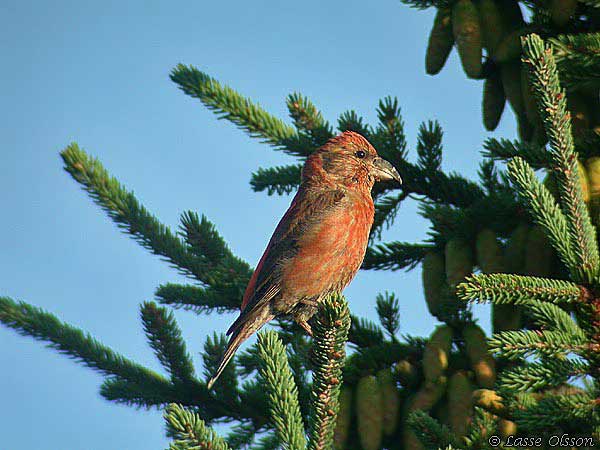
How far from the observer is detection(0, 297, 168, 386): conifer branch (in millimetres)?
3496

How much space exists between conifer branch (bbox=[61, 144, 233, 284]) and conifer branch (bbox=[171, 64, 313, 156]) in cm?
63

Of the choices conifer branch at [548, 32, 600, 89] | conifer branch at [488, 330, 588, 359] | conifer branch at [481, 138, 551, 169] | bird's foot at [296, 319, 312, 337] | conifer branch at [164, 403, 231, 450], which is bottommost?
conifer branch at [164, 403, 231, 450]

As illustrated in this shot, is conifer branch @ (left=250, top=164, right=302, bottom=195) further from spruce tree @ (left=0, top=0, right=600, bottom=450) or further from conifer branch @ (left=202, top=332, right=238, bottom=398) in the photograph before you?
conifer branch @ (left=202, top=332, right=238, bottom=398)

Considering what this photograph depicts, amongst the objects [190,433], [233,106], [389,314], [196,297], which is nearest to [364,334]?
[389,314]

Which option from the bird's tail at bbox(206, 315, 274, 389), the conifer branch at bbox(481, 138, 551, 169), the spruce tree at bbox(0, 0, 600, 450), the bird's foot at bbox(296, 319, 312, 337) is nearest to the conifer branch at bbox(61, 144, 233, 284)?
the spruce tree at bbox(0, 0, 600, 450)

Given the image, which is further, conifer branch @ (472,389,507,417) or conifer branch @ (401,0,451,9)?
conifer branch @ (401,0,451,9)

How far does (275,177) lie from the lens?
164 inches

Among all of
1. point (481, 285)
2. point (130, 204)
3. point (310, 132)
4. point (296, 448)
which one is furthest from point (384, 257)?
point (296, 448)

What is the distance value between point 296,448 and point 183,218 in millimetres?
1908

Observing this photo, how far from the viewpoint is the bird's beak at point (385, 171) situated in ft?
12.6

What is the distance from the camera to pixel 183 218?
146 inches

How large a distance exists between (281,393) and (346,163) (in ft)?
8.67

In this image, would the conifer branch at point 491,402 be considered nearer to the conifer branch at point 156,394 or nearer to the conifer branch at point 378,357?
the conifer branch at point 378,357

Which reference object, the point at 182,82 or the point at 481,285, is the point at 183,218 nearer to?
the point at 182,82
